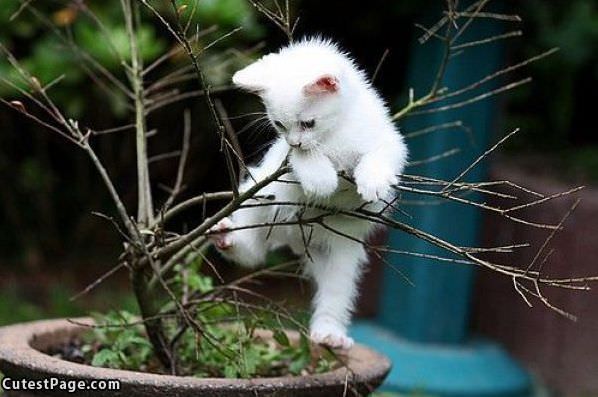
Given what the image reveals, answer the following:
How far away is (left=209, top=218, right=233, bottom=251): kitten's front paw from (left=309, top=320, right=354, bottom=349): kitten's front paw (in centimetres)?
23

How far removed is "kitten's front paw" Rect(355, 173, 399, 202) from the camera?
1.80 meters

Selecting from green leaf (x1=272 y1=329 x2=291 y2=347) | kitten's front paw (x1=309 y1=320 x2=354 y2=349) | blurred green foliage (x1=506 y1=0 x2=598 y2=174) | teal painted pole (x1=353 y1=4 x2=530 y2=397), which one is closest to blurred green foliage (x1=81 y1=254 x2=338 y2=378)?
green leaf (x1=272 y1=329 x2=291 y2=347)

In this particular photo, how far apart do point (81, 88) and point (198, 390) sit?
112 inches

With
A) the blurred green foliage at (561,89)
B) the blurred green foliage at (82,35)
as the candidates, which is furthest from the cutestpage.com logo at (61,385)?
the blurred green foliage at (561,89)

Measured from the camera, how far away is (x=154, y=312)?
2.29m

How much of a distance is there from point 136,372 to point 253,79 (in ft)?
1.88

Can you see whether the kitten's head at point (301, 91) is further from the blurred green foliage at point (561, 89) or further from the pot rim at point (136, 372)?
the blurred green foliage at point (561, 89)

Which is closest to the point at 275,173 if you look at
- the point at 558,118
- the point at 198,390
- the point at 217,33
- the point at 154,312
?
the point at 198,390

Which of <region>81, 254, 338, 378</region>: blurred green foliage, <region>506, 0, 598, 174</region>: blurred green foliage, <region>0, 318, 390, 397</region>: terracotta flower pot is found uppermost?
<region>506, 0, 598, 174</region>: blurred green foliage

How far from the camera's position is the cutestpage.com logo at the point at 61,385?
76.5 inches

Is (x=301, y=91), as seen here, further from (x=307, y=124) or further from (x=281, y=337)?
(x=281, y=337)

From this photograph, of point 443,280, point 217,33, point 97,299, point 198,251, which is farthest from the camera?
point 97,299

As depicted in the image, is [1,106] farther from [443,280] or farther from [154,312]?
[154,312]

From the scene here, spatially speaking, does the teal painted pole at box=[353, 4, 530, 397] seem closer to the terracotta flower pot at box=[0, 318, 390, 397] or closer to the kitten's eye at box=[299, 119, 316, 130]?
the terracotta flower pot at box=[0, 318, 390, 397]
